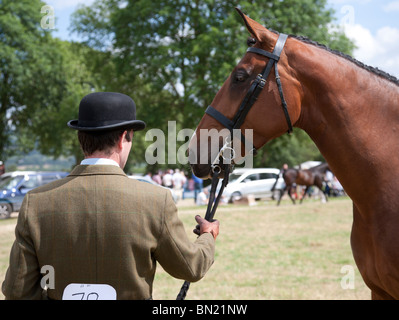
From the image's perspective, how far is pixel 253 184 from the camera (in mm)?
25688

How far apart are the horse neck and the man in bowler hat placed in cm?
128

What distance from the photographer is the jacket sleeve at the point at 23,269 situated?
1.92 metres

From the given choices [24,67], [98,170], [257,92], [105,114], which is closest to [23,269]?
[98,170]

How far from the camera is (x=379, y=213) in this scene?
103 inches

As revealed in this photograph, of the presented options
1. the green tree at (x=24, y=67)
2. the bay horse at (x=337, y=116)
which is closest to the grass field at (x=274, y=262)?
the bay horse at (x=337, y=116)

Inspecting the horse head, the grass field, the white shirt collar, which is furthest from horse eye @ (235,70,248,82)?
the grass field

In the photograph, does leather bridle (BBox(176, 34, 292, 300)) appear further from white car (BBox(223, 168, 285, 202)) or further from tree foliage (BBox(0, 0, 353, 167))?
white car (BBox(223, 168, 285, 202))

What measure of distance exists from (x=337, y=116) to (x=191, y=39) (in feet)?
76.5

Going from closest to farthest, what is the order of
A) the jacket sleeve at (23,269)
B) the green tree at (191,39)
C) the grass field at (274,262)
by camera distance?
the jacket sleeve at (23,269) → the grass field at (274,262) → the green tree at (191,39)

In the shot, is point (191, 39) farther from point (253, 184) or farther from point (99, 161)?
point (99, 161)

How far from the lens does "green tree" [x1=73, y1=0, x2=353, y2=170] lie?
75.0 feet

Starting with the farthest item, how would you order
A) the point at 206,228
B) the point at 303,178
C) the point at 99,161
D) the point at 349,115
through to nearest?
the point at 303,178, the point at 349,115, the point at 206,228, the point at 99,161

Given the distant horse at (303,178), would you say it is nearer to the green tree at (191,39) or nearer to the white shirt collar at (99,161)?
the green tree at (191,39)

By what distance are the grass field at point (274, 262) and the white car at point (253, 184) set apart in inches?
369
